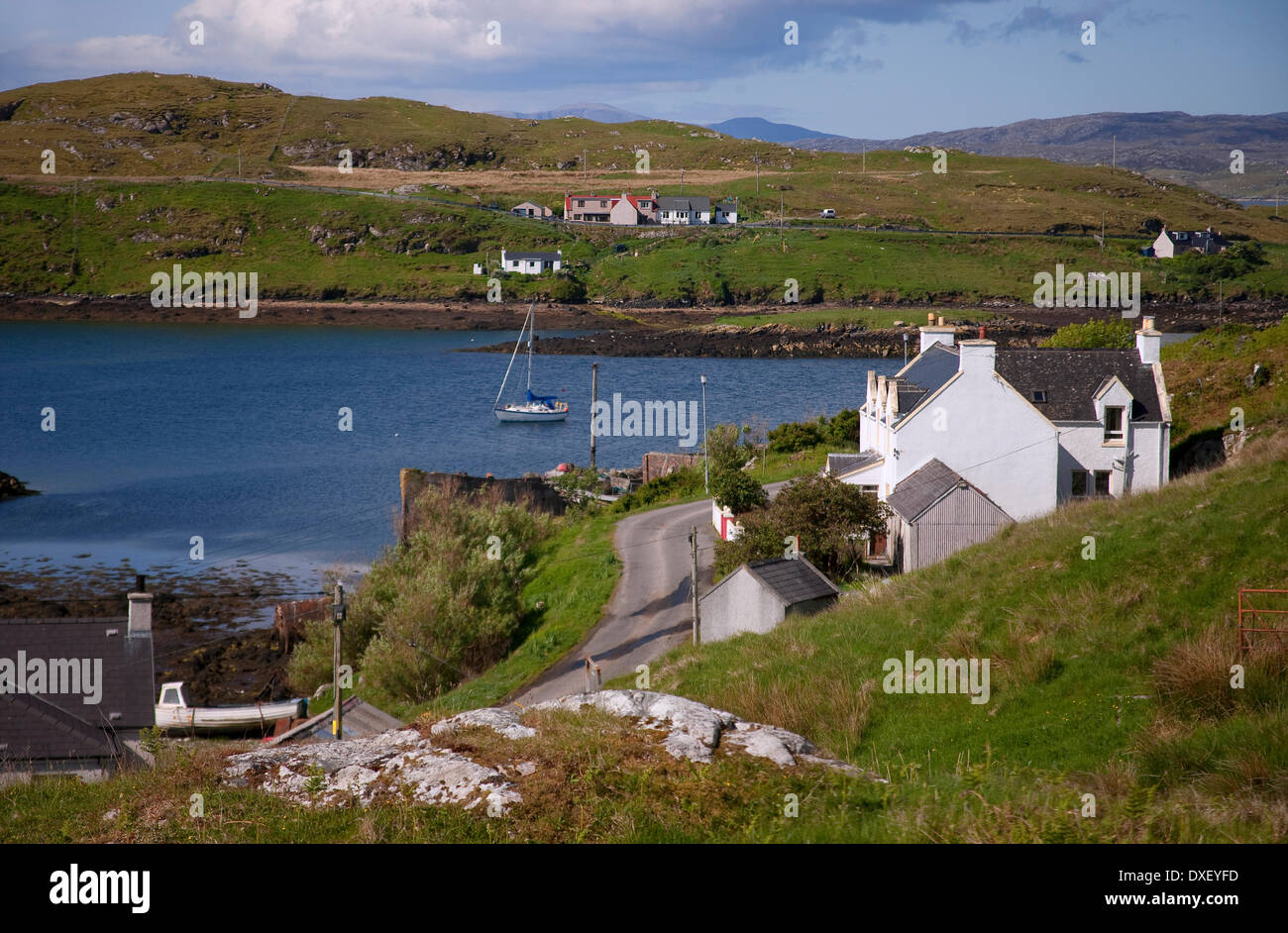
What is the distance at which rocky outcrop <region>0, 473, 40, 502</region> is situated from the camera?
6053 cm

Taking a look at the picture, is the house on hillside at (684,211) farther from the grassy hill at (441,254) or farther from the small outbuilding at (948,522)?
the small outbuilding at (948,522)

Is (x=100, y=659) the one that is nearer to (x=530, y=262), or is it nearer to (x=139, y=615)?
(x=139, y=615)

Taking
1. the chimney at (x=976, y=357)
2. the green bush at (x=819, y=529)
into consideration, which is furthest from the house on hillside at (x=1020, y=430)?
the green bush at (x=819, y=529)

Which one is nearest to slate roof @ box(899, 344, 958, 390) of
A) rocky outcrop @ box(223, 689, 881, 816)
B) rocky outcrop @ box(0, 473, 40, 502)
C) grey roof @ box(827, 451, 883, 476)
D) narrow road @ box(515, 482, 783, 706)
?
grey roof @ box(827, 451, 883, 476)

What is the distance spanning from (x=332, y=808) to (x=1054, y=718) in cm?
804

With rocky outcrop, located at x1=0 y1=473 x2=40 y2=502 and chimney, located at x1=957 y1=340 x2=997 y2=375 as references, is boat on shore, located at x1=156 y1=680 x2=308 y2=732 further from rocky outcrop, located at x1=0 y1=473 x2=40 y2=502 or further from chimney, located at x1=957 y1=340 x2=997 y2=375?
Answer: rocky outcrop, located at x1=0 y1=473 x2=40 y2=502

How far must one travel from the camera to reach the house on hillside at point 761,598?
834 inches

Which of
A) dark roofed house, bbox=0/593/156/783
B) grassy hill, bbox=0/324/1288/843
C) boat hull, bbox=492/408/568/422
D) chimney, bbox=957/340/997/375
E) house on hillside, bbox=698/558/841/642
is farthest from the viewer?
boat hull, bbox=492/408/568/422

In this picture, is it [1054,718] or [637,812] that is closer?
[637,812]

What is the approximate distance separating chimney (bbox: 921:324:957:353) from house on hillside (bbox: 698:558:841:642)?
17.5m

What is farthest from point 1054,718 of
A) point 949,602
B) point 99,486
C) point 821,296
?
point 821,296
